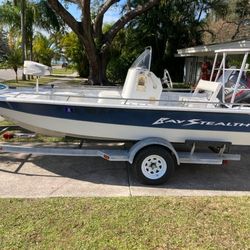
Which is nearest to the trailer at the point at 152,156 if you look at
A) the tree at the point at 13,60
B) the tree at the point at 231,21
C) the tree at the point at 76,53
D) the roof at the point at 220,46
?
the roof at the point at 220,46

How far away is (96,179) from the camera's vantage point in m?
5.33

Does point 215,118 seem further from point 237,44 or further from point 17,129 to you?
point 237,44

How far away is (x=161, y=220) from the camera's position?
13.5ft

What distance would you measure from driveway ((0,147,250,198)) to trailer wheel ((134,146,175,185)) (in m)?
0.12

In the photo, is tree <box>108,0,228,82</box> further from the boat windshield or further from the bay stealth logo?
the bay stealth logo

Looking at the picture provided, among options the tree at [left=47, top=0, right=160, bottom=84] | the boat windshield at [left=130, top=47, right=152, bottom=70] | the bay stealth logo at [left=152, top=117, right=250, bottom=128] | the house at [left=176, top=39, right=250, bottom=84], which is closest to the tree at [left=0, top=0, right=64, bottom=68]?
the tree at [left=47, top=0, right=160, bottom=84]

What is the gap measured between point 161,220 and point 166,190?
0.99 metres

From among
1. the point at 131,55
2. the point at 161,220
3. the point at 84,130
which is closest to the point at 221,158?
the point at 161,220

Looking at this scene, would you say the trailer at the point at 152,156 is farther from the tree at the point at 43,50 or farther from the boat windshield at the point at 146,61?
the tree at the point at 43,50

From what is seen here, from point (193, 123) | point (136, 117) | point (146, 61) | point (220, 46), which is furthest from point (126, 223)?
point (220, 46)

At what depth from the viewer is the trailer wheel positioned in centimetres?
513

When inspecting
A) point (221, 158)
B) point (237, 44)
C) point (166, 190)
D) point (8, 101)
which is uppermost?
point (237, 44)

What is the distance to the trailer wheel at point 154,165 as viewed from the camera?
5.13 meters

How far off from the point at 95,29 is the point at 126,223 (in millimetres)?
16338
